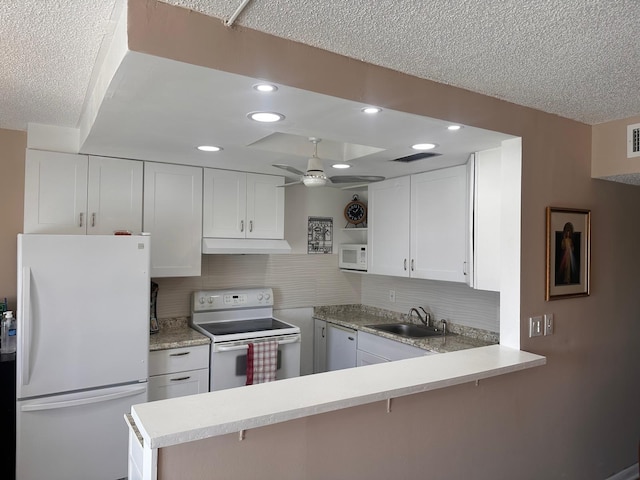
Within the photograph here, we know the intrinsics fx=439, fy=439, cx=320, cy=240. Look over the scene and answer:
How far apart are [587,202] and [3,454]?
3.86 metres

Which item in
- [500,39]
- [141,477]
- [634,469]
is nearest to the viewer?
[141,477]

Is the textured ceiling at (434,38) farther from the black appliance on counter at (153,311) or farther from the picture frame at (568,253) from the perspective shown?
the black appliance on counter at (153,311)

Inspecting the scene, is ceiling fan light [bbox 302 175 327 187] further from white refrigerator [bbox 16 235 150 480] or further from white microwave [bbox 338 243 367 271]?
white microwave [bbox 338 243 367 271]

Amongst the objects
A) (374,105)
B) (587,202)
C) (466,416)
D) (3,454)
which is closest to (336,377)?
(466,416)

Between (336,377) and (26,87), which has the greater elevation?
(26,87)

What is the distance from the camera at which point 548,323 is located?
2.49m

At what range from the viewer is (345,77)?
68.6 inches

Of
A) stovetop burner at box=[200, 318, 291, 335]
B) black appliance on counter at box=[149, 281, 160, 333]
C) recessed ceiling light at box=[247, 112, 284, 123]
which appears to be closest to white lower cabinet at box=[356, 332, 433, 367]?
stovetop burner at box=[200, 318, 291, 335]

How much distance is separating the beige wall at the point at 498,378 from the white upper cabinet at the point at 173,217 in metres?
1.96

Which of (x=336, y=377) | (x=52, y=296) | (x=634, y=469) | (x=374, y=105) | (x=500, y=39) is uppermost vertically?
(x=500, y=39)

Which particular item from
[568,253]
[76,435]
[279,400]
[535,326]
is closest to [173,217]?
[76,435]

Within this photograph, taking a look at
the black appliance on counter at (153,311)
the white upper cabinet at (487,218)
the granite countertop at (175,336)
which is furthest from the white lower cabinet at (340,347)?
the black appliance on counter at (153,311)

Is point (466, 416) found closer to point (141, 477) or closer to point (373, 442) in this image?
point (373, 442)

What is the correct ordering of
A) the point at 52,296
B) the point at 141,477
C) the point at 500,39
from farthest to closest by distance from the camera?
the point at 52,296 → the point at 500,39 → the point at 141,477
